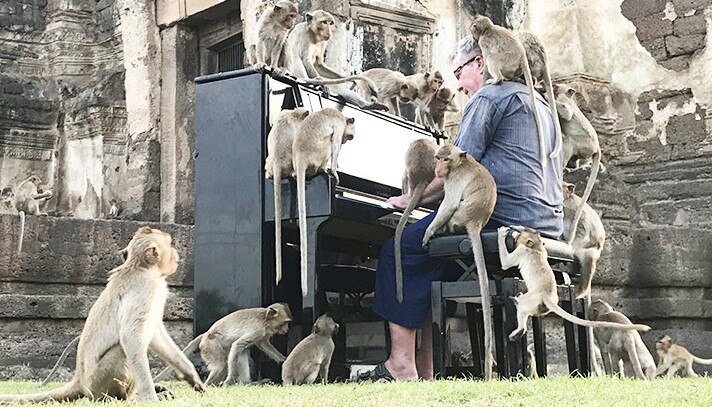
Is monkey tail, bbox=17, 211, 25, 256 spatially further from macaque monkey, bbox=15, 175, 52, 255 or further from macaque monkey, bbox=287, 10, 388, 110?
macaque monkey, bbox=287, 10, 388, 110

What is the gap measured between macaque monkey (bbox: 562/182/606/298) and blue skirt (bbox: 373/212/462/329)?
130 cm

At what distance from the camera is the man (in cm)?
600

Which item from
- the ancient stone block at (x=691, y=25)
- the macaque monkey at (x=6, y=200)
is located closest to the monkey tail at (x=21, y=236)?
the ancient stone block at (x=691, y=25)

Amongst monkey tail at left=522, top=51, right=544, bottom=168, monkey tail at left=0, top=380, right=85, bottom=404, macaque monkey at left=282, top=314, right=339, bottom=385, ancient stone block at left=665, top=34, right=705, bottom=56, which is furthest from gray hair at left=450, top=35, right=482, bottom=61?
ancient stone block at left=665, top=34, right=705, bottom=56

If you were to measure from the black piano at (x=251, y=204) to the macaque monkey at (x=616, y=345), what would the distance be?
1.42 metres

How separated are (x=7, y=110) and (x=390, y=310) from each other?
1143 cm

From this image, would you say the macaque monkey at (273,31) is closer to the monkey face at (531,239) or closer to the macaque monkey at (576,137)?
the macaque monkey at (576,137)

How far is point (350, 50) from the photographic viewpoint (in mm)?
10625

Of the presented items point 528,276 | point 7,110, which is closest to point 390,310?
point 528,276

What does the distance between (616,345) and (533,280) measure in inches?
80.7

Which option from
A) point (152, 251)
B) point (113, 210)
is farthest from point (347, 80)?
point (113, 210)

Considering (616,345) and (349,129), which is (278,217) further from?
(616,345)

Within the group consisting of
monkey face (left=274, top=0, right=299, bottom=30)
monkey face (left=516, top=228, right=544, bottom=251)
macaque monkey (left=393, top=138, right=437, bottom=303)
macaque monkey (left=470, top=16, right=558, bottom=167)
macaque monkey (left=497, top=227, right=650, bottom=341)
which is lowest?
macaque monkey (left=497, top=227, right=650, bottom=341)

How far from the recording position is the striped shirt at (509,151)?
19.8ft
